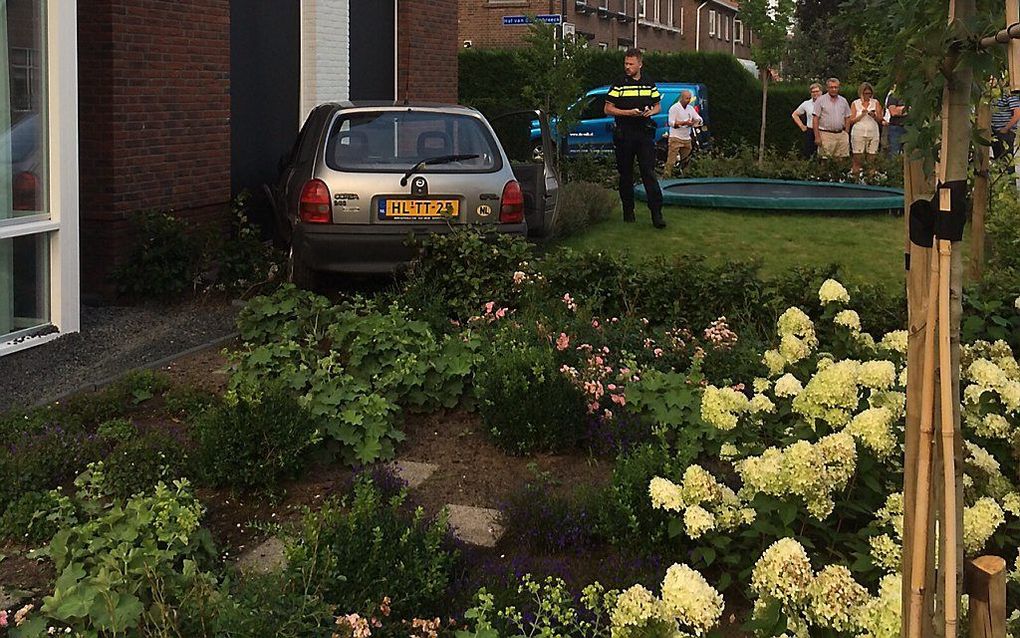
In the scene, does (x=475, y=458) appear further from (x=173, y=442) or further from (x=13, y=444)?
(x=13, y=444)

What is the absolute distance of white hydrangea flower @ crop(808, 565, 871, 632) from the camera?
10.3 ft

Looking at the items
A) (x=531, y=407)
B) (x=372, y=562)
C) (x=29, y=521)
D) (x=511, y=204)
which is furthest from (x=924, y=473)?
(x=511, y=204)

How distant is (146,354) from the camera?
8562 millimetres

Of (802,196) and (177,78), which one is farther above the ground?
(177,78)

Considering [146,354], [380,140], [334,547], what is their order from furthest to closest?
[380,140], [146,354], [334,547]

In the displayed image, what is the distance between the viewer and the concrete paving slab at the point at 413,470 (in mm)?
5558

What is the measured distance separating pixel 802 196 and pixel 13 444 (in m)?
13.6

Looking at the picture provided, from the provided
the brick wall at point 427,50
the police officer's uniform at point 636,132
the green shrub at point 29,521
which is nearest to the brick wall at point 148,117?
the police officer's uniform at point 636,132

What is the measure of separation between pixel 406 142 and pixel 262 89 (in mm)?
4108

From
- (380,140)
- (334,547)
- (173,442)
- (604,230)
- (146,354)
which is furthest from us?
(604,230)

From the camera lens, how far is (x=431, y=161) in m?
10.4

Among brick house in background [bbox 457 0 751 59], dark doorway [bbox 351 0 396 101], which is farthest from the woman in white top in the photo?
brick house in background [bbox 457 0 751 59]

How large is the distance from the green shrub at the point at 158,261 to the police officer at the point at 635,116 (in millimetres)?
5197

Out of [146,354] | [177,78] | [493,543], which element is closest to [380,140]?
[177,78]
